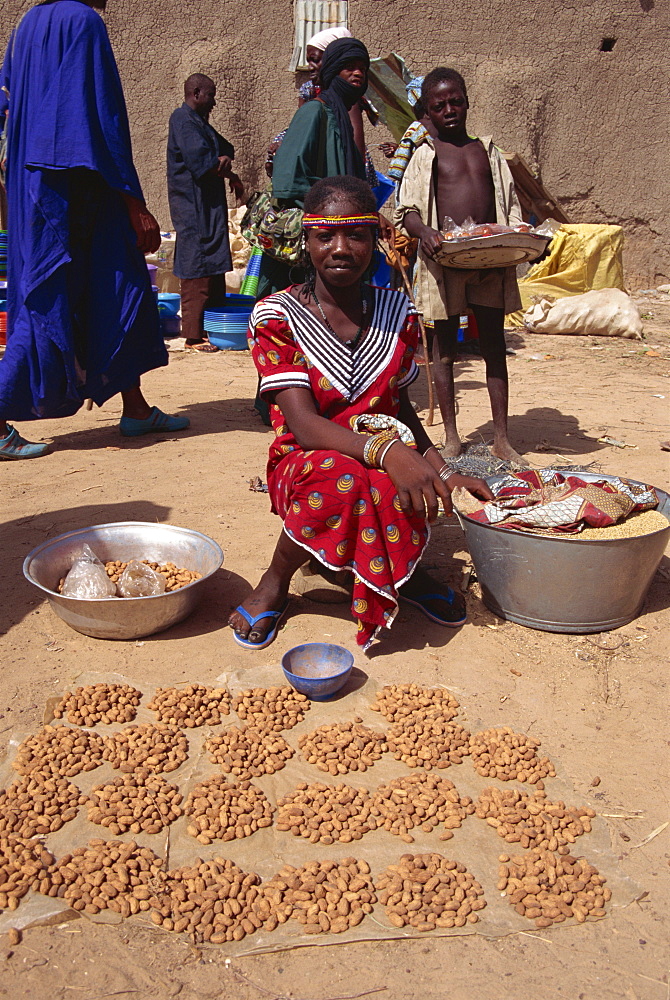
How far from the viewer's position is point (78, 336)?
4684 mm

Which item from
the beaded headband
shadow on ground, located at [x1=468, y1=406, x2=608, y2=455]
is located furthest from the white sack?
the beaded headband

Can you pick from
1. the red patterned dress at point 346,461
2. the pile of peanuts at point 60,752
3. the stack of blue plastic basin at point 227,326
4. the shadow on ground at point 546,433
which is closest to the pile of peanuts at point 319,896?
the pile of peanuts at point 60,752

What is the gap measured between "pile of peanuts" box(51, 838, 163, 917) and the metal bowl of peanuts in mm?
941

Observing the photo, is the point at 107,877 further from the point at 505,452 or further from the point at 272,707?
the point at 505,452

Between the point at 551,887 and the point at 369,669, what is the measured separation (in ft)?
3.38

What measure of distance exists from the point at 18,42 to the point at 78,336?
1.53 metres

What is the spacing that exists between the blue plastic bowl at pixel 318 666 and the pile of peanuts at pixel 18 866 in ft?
2.92

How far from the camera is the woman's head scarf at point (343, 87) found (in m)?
A: 4.64

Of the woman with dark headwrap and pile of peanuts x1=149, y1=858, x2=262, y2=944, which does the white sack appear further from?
pile of peanuts x1=149, y1=858, x2=262, y2=944

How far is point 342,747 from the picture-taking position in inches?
96.6

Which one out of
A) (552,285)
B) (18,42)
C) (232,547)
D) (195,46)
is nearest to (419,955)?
(232,547)

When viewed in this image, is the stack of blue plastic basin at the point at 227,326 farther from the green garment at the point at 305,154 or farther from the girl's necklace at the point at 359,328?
the girl's necklace at the point at 359,328

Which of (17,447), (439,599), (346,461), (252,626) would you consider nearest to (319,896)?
(252,626)

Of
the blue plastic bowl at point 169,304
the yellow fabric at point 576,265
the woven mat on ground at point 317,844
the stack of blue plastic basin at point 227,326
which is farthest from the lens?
the yellow fabric at point 576,265
